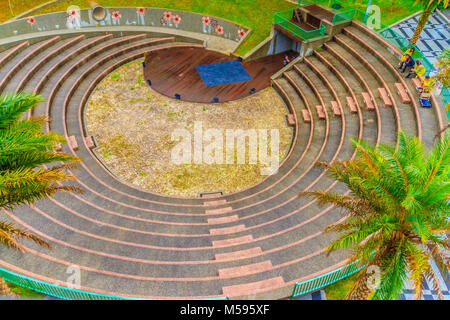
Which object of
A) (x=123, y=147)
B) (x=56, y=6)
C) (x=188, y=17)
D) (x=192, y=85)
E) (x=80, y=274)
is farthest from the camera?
(x=188, y=17)

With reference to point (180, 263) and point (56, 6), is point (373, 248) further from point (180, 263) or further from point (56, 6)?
point (56, 6)

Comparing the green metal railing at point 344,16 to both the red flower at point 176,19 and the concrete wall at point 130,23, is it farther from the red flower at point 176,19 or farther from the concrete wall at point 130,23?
the red flower at point 176,19

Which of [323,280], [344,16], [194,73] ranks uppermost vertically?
[344,16]

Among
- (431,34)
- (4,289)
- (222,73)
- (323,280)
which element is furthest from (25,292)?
(431,34)

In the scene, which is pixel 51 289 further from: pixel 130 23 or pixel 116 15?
pixel 130 23

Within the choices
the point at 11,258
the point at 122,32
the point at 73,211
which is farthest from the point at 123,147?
the point at 122,32

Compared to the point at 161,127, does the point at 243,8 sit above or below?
above

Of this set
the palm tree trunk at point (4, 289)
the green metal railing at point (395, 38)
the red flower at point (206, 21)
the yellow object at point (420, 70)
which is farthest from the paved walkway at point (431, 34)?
the palm tree trunk at point (4, 289)

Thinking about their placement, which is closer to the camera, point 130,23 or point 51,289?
point 51,289
